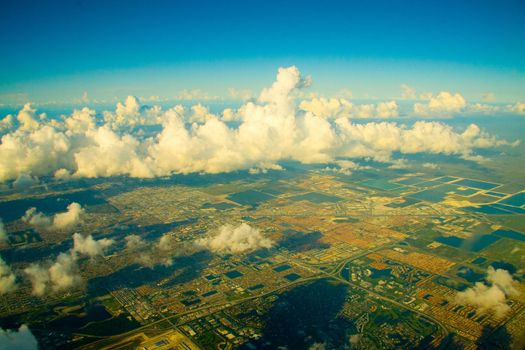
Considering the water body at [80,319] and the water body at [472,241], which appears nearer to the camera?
the water body at [80,319]

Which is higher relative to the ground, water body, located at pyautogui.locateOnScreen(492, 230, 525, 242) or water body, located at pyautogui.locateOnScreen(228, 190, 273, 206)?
water body, located at pyautogui.locateOnScreen(492, 230, 525, 242)

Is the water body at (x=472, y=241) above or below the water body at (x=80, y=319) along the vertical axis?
above

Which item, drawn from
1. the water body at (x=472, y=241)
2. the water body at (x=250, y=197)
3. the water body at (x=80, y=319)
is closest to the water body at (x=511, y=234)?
the water body at (x=472, y=241)

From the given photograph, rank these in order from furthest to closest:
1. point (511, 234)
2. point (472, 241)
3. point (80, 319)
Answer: point (511, 234) → point (472, 241) → point (80, 319)

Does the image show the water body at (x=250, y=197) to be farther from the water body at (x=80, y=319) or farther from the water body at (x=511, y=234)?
the water body at (x=80, y=319)

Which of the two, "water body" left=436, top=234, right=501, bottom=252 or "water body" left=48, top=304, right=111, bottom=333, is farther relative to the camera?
"water body" left=436, top=234, right=501, bottom=252

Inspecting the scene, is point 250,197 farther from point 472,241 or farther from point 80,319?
point 80,319

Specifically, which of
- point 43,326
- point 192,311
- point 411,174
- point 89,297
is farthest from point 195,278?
point 411,174

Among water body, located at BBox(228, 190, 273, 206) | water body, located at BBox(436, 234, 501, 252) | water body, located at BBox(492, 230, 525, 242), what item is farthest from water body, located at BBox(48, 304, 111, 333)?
water body, located at BBox(492, 230, 525, 242)

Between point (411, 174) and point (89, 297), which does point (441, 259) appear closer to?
point (89, 297)

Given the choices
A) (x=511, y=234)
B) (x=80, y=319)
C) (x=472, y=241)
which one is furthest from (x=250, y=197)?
(x=80, y=319)

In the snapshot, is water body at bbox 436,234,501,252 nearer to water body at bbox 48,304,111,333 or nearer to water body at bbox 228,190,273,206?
water body at bbox 228,190,273,206
